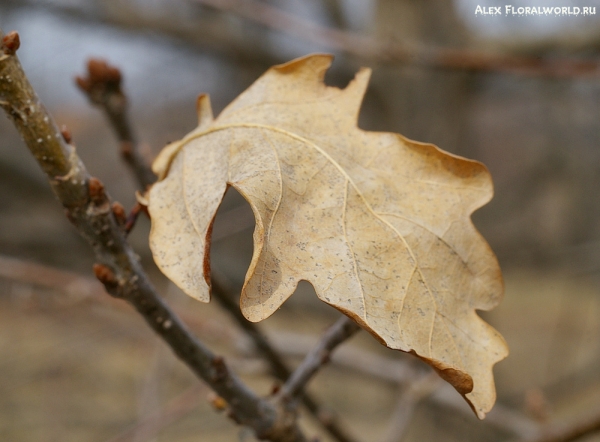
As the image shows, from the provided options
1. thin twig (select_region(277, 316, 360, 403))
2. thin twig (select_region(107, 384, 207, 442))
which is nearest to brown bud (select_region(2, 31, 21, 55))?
thin twig (select_region(277, 316, 360, 403))

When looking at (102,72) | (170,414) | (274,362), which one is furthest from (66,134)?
(170,414)

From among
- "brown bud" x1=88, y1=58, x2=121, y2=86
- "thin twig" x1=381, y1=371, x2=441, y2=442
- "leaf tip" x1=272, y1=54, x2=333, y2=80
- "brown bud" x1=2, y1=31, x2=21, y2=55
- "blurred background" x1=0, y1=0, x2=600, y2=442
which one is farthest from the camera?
"blurred background" x1=0, y1=0, x2=600, y2=442

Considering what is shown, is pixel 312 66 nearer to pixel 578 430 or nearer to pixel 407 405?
pixel 578 430

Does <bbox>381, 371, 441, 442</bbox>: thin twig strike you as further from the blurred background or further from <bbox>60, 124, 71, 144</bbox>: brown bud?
<bbox>60, 124, 71, 144</bbox>: brown bud

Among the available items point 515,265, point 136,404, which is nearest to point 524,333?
point 515,265

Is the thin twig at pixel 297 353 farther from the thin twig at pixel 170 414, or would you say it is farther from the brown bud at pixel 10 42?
the brown bud at pixel 10 42

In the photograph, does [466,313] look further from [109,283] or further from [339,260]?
[109,283]
